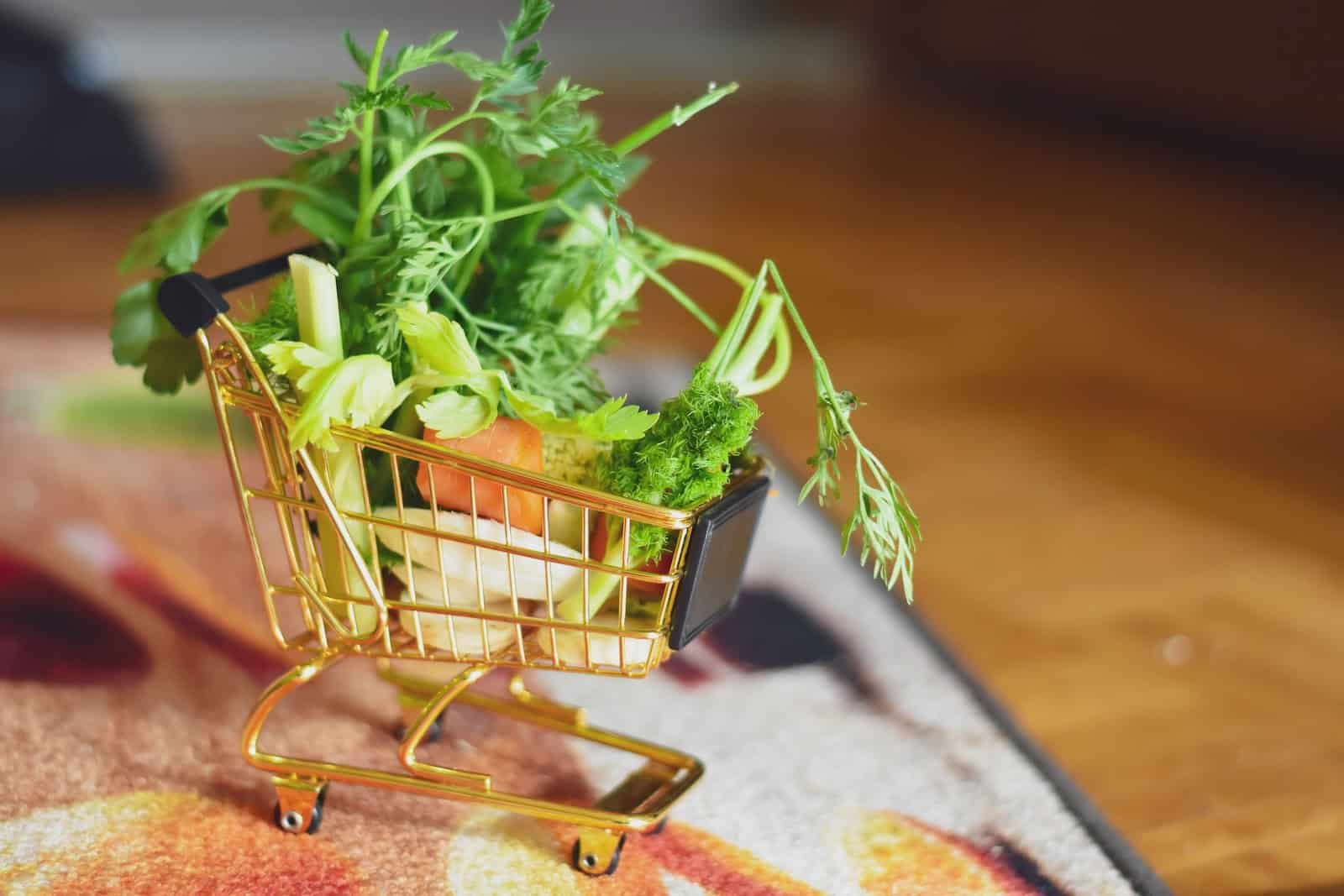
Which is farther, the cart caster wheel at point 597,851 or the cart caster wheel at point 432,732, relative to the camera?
the cart caster wheel at point 432,732

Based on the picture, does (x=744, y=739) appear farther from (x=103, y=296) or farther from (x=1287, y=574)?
(x=103, y=296)

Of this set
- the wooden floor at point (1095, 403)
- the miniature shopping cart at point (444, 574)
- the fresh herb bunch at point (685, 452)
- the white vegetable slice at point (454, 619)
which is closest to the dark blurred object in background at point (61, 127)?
the wooden floor at point (1095, 403)

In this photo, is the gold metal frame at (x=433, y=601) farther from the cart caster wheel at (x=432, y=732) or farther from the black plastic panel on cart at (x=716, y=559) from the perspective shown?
the cart caster wheel at (x=432, y=732)

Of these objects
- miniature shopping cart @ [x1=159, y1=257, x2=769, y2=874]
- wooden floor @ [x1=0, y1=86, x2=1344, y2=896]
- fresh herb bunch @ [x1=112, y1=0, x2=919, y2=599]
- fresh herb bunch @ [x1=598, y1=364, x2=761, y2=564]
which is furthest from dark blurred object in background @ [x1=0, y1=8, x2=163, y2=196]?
fresh herb bunch @ [x1=598, y1=364, x2=761, y2=564]

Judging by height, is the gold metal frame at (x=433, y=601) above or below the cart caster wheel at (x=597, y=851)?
above

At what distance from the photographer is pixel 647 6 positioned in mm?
4805

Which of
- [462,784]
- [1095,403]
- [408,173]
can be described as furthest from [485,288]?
[1095,403]

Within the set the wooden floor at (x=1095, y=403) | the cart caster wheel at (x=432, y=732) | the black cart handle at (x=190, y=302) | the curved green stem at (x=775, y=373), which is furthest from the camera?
the wooden floor at (x=1095, y=403)

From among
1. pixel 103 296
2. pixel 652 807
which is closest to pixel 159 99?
pixel 103 296

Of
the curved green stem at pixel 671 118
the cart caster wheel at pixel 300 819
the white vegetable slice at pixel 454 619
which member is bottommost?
the cart caster wheel at pixel 300 819

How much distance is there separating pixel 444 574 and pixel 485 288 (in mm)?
222

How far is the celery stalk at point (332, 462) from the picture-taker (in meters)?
0.74

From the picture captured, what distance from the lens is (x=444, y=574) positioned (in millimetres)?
777

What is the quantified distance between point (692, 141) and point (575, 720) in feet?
9.31
